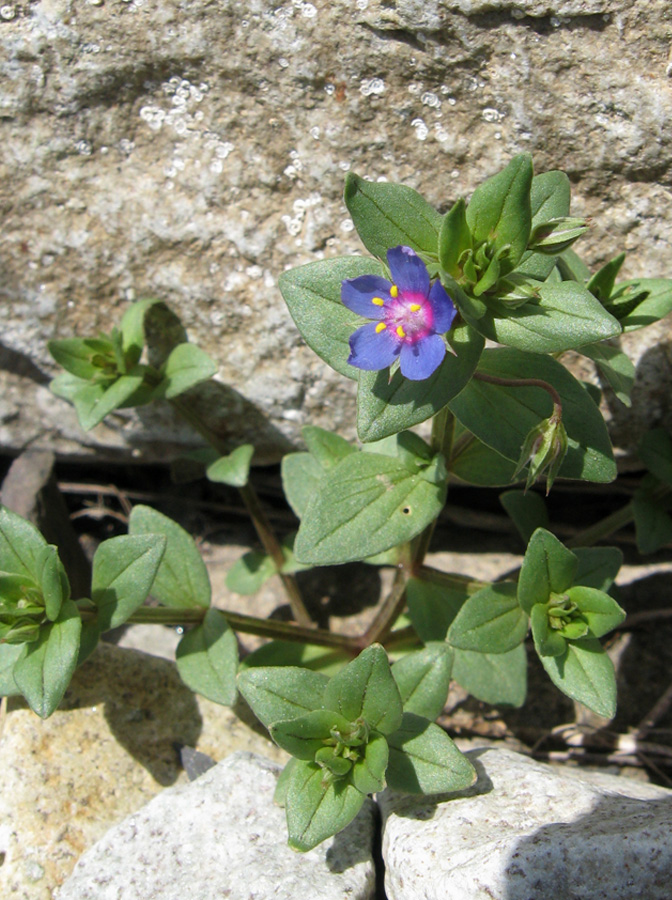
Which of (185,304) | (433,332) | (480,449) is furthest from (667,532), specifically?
(185,304)

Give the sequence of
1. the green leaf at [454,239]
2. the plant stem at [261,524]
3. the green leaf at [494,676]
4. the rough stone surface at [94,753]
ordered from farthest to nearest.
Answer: the plant stem at [261,524] < the green leaf at [494,676] < the rough stone surface at [94,753] < the green leaf at [454,239]

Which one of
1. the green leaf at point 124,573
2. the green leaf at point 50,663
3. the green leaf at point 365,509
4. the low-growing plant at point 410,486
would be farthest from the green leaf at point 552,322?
Result: the green leaf at point 50,663

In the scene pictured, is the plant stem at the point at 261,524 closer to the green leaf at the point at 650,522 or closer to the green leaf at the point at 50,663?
the green leaf at the point at 50,663

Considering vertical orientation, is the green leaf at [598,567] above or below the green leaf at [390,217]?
below

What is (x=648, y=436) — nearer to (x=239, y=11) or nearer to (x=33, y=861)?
(x=239, y=11)

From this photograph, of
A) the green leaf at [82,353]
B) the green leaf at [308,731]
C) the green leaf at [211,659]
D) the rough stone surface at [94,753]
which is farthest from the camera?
the green leaf at [82,353]

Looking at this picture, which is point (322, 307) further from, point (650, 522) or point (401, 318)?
point (650, 522)

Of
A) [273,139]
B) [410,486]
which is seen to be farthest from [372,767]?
[273,139]
